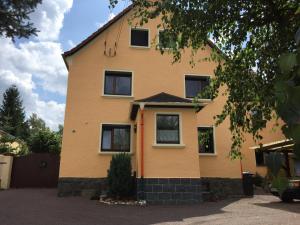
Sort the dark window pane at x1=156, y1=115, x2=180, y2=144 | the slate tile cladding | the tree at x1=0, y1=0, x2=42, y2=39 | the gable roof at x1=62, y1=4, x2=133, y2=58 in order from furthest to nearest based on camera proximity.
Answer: the gable roof at x1=62, y1=4, x2=133, y2=58 → the dark window pane at x1=156, y1=115, x2=180, y2=144 → the slate tile cladding → the tree at x1=0, y1=0, x2=42, y2=39

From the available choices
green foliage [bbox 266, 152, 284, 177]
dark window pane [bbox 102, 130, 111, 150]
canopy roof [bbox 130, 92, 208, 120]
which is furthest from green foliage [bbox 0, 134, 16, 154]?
green foliage [bbox 266, 152, 284, 177]

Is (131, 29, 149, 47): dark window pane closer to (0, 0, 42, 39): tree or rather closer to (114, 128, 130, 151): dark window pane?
(114, 128, 130, 151): dark window pane

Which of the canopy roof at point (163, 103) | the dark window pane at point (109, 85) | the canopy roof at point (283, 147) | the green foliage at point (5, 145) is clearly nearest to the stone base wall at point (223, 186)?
the canopy roof at point (163, 103)

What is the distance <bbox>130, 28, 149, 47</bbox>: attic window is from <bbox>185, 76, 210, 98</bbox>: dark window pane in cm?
317

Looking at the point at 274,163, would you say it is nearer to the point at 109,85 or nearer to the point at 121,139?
the point at 121,139

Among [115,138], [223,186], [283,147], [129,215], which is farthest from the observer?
[115,138]

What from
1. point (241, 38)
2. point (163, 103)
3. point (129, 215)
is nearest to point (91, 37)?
point (163, 103)

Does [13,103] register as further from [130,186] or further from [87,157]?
[130,186]

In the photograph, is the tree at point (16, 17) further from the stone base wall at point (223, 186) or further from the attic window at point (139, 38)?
the stone base wall at point (223, 186)

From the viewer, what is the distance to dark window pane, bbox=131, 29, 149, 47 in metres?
17.0

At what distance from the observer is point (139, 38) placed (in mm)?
17141

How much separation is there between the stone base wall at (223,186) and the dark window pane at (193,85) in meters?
4.81

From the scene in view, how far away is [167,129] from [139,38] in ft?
21.6

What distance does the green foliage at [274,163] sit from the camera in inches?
35.5
